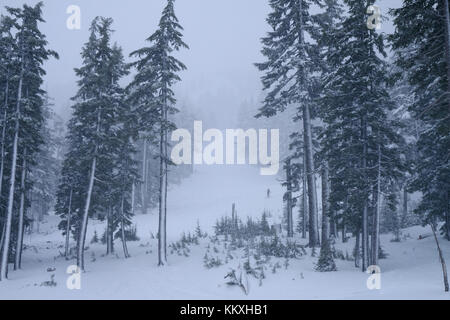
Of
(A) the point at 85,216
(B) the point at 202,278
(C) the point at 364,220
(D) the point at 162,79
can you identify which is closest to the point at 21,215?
(A) the point at 85,216

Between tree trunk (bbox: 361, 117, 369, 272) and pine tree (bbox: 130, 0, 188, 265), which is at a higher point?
pine tree (bbox: 130, 0, 188, 265)

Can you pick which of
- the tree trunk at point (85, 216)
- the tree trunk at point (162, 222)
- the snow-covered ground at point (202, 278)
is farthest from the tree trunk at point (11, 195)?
the tree trunk at point (162, 222)

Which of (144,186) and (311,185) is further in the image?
(144,186)

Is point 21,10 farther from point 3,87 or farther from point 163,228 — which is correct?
point 163,228

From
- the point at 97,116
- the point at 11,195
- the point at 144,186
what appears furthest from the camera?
the point at 144,186

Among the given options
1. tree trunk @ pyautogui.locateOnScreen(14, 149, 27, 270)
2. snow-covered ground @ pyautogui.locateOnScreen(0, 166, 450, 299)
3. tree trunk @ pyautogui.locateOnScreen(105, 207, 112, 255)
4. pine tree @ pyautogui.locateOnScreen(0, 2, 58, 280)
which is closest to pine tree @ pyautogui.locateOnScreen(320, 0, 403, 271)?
snow-covered ground @ pyautogui.locateOnScreen(0, 166, 450, 299)

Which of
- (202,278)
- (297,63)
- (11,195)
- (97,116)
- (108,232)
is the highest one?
(297,63)

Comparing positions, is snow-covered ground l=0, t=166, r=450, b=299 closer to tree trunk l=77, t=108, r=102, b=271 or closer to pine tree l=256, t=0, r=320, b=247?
tree trunk l=77, t=108, r=102, b=271

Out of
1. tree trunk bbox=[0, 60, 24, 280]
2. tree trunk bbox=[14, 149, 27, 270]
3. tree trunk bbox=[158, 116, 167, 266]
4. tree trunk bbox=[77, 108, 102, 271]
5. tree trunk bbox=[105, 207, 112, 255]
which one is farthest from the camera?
tree trunk bbox=[105, 207, 112, 255]

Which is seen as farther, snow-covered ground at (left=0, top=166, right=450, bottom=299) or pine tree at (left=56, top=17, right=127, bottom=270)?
pine tree at (left=56, top=17, right=127, bottom=270)

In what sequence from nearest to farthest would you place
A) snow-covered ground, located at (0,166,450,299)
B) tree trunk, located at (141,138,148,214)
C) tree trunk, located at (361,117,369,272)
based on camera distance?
1. snow-covered ground, located at (0,166,450,299)
2. tree trunk, located at (361,117,369,272)
3. tree trunk, located at (141,138,148,214)

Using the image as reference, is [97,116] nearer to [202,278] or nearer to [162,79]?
[162,79]

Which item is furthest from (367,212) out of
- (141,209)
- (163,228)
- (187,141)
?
(187,141)

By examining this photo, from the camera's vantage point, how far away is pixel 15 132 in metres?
18.3
